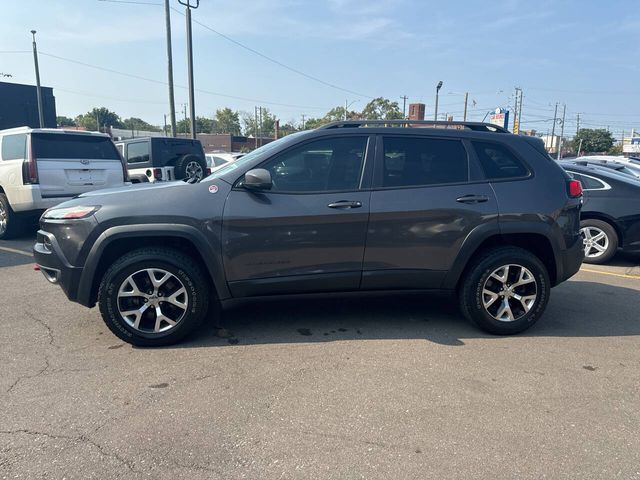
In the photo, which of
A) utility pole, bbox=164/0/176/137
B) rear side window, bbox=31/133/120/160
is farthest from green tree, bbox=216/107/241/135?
rear side window, bbox=31/133/120/160

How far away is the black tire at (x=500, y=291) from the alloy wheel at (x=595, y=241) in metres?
3.67

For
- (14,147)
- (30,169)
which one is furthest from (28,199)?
(14,147)

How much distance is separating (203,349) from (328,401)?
1265 mm

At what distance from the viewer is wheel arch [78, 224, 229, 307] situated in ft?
12.0

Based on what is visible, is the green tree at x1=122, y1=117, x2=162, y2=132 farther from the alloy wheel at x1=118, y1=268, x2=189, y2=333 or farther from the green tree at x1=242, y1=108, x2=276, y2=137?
the alloy wheel at x1=118, y1=268, x2=189, y2=333

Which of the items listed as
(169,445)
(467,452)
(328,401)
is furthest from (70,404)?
(467,452)

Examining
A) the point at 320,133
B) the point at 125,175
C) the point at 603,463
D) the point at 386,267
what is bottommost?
the point at 603,463

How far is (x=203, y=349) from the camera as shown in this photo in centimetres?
377

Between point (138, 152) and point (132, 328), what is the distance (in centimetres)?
950

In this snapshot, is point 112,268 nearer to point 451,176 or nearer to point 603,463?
point 451,176

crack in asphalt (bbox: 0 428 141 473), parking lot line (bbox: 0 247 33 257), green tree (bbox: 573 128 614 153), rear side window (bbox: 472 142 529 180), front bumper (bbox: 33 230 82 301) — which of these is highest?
green tree (bbox: 573 128 614 153)

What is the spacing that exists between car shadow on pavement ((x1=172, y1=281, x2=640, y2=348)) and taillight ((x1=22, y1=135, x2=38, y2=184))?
4923 millimetres

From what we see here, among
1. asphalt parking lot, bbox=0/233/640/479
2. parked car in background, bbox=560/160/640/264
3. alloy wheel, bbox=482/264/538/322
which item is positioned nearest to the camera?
asphalt parking lot, bbox=0/233/640/479

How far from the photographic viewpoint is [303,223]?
3.79 m
